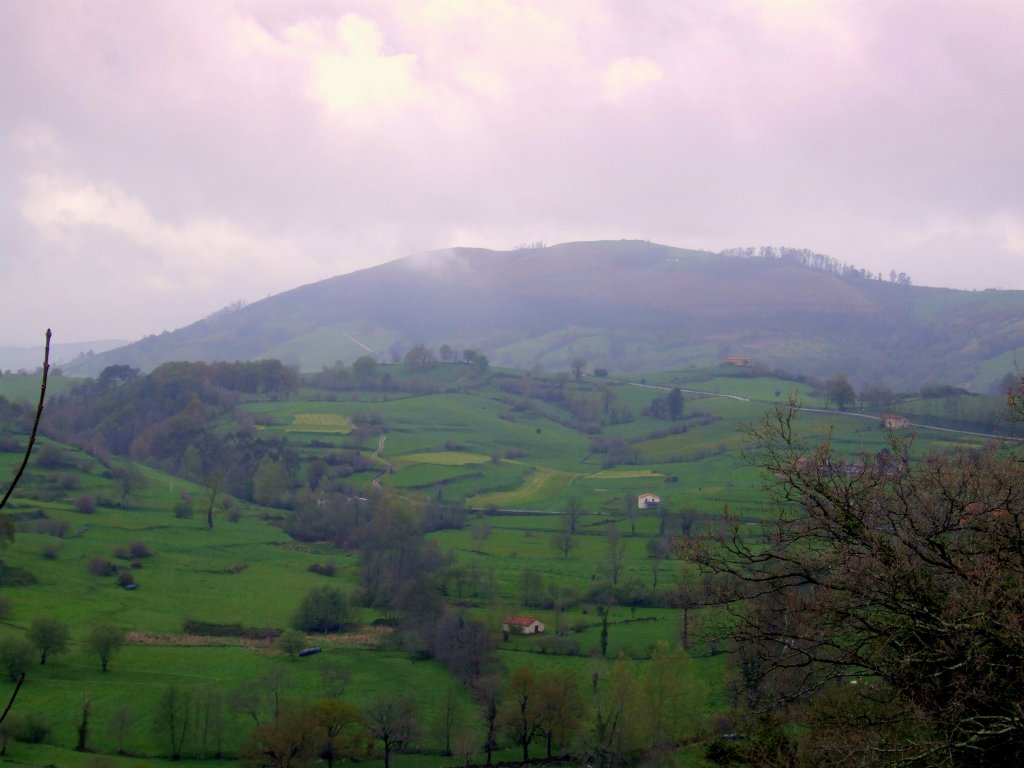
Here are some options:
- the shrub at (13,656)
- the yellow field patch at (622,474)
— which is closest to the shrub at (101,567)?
the shrub at (13,656)

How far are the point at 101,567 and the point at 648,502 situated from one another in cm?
3989

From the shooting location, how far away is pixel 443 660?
136 feet

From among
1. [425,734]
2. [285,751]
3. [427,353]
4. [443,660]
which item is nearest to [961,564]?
[285,751]

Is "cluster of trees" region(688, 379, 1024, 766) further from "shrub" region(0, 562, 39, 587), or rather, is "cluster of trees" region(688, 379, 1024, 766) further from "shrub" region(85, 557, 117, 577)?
"shrub" region(85, 557, 117, 577)

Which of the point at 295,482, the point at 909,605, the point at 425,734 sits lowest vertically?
the point at 425,734

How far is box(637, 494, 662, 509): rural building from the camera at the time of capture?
67062 mm

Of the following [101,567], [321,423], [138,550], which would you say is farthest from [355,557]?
[321,423]

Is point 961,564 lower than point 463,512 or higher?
higher

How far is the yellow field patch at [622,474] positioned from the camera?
8106 cm

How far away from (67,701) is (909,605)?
35863mm

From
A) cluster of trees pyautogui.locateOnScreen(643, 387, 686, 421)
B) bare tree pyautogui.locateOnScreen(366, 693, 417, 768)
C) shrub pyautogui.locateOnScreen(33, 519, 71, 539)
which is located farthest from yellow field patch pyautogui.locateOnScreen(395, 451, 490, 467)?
bare tree pyautogui.locateOnScreen(366, 693, 417, 768)

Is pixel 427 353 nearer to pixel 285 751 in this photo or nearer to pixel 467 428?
pixel 467 428

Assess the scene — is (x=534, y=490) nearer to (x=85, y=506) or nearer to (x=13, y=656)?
(x=85, y=506)

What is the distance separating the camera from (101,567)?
50.0 metres
